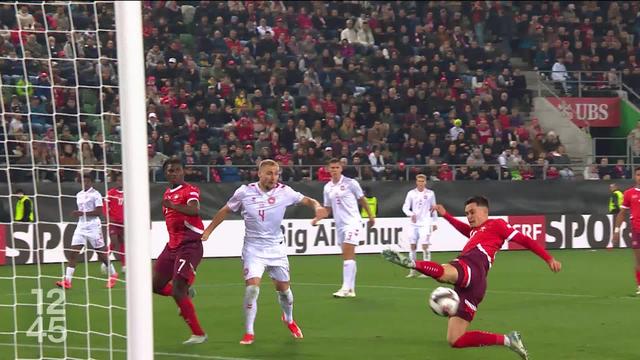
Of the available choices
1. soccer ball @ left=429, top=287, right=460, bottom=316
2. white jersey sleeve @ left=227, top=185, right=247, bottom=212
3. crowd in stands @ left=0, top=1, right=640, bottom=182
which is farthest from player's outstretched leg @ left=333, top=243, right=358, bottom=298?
crowd in stands @ left=0, top=1, right=640, bottom=182

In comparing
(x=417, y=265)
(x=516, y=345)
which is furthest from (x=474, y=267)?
(x=516, y=345)

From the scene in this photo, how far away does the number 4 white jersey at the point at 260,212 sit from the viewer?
1218 cm

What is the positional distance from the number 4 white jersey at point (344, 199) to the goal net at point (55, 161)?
3.52 m

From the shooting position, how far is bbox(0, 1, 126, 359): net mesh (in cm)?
1024

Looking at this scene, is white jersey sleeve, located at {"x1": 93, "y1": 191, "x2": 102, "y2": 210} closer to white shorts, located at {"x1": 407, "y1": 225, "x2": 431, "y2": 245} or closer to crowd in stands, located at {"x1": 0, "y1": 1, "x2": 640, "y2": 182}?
crowd in stands, located at {"x1": 0, "y1": 1, "x2": 640, "y2": 182}

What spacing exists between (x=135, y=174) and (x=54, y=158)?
9.21 metres

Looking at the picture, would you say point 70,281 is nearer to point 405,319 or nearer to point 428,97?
point 405,319

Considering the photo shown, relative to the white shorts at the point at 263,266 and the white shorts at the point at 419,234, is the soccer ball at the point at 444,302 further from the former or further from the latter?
the white shorts at the point at 419,234

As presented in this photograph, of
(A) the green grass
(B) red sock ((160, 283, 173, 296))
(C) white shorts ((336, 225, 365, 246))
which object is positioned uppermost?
(C) white shorts ((336, 225, 365, 246))

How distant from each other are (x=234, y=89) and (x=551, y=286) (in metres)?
12.6

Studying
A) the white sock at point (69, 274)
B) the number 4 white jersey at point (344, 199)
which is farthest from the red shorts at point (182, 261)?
Answer: the number 4 white jersey at point (344, 199)

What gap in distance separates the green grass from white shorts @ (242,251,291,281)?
0.76 metres

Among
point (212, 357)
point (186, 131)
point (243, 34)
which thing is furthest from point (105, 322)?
point (243, 34)

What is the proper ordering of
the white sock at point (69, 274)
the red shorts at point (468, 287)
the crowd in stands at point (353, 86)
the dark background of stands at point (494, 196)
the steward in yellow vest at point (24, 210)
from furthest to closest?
1. the crowd in stands at point (353, 86)
2. the dark background of stands at point (494, 196)
3. the steward in yellow vest at point (24, 210)
4. the white sock at point (69, 274)
5. the red shorts at point (468, 287)
